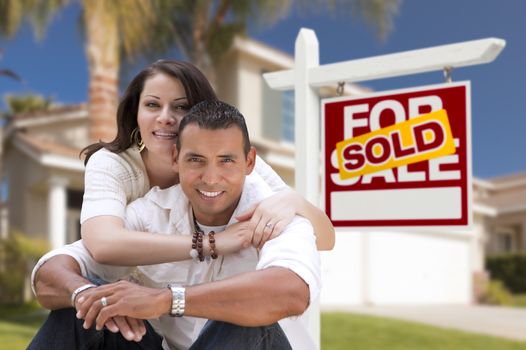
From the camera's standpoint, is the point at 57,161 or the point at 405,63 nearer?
the point at 405,63

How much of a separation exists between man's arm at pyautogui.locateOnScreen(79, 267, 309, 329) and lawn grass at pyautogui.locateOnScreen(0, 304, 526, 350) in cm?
559

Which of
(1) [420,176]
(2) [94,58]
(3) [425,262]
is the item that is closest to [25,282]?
(2) [94,58]

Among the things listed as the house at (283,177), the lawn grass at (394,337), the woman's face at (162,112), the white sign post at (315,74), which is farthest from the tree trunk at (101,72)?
the woman's face at (162,112)

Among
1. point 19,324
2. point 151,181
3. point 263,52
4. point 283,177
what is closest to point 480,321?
point 283,177

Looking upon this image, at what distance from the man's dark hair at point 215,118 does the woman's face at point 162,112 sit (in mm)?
297

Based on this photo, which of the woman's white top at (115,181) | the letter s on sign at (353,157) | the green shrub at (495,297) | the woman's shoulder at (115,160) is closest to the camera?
the woman's white top at (115,181)

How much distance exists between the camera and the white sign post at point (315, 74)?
3.69 meters

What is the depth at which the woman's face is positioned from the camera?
9.70 ft

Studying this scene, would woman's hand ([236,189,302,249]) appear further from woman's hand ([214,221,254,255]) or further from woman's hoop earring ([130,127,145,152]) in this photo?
woman's hoop earring ([130,127,145,152])

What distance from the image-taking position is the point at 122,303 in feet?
7.91

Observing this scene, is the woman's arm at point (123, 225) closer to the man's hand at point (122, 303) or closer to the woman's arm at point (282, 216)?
the woman's arm at point (282, 216)

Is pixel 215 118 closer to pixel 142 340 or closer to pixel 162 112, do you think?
pixel 162 112

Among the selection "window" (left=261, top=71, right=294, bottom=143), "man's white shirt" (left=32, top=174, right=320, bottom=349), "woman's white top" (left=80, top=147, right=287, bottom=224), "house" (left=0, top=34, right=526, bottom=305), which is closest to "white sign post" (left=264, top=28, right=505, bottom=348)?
"woman's white top" (left=80, top=147, right=287, bottom=224)

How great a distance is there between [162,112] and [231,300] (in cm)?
93
